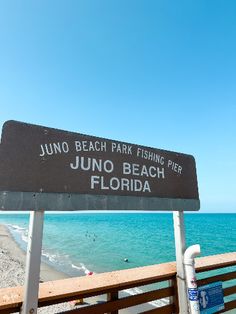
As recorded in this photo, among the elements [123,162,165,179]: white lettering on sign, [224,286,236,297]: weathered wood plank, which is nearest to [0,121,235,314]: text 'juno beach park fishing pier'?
[123,162,165,179]: white lettering on sign

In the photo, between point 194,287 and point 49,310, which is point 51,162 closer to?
point 194,287

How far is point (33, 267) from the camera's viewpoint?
2.00 metres

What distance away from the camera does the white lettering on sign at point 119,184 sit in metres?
2.54

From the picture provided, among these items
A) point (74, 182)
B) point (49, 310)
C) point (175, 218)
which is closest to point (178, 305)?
point (175, 218)

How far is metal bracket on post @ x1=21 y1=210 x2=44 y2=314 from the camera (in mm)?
1951

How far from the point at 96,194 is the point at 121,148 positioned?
67 cm

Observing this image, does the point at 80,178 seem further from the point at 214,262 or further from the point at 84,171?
the point at 214,262

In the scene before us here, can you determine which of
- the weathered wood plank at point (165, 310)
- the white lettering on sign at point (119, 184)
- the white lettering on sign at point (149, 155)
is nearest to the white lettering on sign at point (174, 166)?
the white lettering on sign at point (149, 155)

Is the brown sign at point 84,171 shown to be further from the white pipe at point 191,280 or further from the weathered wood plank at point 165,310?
the weathered wood plank at point 165,310

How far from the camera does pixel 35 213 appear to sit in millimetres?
2129

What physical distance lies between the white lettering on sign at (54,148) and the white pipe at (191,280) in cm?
174

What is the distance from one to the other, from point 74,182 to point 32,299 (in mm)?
1001

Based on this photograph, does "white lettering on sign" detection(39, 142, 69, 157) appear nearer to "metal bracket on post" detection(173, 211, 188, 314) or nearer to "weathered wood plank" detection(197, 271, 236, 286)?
"metal bracket on post" detection(173, 211, 188, 314)

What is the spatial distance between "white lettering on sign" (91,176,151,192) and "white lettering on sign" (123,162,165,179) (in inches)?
3.7
